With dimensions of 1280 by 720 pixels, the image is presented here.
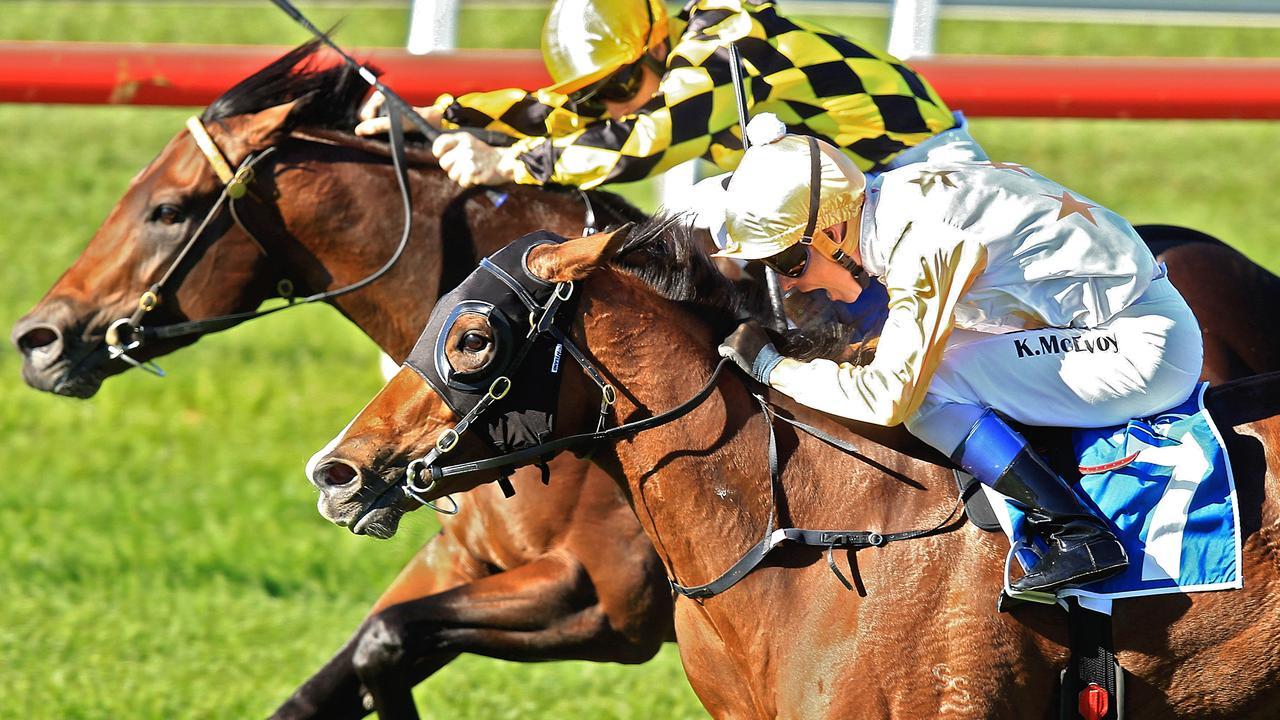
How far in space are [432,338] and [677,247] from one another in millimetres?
542

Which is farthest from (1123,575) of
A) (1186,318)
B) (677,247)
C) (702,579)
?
(677,247)

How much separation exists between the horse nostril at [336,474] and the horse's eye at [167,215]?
1.50 metres

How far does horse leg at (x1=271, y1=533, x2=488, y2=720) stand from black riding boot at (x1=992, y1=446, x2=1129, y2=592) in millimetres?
1785

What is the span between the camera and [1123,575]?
10.1 feet

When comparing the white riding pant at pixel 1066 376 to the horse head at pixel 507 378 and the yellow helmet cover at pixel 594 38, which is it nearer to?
the horse head at pixel 507 378

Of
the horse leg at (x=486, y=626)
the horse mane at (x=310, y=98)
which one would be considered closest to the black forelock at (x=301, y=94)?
the horse mane at (x=310, y=98)

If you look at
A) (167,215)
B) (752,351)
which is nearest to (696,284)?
(752,351)

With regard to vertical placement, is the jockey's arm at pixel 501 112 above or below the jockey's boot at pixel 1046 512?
below

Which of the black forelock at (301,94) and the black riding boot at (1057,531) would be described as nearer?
the black riding boot at (1057,531)

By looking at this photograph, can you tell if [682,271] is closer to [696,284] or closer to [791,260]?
[696,284]

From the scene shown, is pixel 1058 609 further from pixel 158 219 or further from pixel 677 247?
pixel 158 219

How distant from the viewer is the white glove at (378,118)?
14.1ft

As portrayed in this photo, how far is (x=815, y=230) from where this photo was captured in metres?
3.01

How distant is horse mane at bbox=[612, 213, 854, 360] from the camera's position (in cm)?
318
